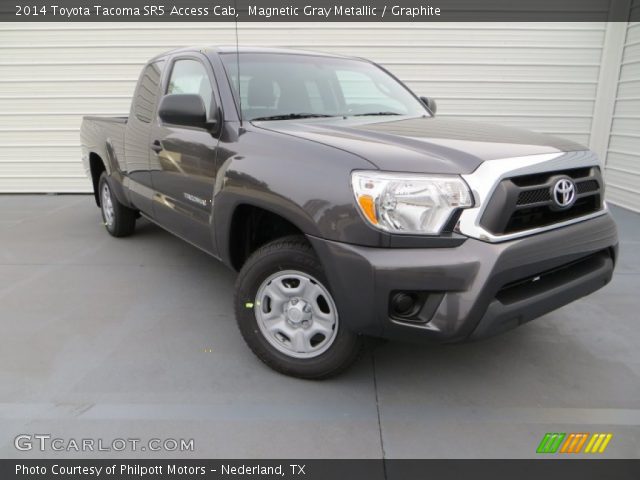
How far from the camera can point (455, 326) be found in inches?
77.1

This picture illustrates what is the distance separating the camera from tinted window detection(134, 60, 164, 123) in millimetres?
3932

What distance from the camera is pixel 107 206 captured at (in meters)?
5.25

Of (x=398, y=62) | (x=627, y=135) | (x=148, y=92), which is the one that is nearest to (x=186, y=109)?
(x=148, y=92)

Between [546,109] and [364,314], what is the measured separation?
673 centimetres

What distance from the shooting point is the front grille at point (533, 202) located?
1991 mm

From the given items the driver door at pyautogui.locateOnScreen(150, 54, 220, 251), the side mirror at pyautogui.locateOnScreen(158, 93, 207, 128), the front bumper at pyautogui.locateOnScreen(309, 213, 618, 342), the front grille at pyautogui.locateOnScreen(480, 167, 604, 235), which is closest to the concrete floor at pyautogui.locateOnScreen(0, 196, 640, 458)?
the front bumper at pyautogui.locateOnScreen(309, 213, 618, 342)

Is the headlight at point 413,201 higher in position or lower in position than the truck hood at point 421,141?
lower

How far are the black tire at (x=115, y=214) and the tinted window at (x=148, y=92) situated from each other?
1.10 metres

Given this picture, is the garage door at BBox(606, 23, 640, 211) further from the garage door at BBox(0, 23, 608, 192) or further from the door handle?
the door handle

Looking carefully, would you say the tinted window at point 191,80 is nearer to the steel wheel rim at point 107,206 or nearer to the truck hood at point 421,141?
the truck hood at point 421,141

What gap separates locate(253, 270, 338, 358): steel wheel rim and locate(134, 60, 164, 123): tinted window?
2150 millimetres

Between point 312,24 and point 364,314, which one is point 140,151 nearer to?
point 364,314

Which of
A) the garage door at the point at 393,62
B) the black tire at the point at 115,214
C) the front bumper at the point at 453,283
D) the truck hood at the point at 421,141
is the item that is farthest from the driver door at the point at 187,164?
the garage door at the point at 393,62
